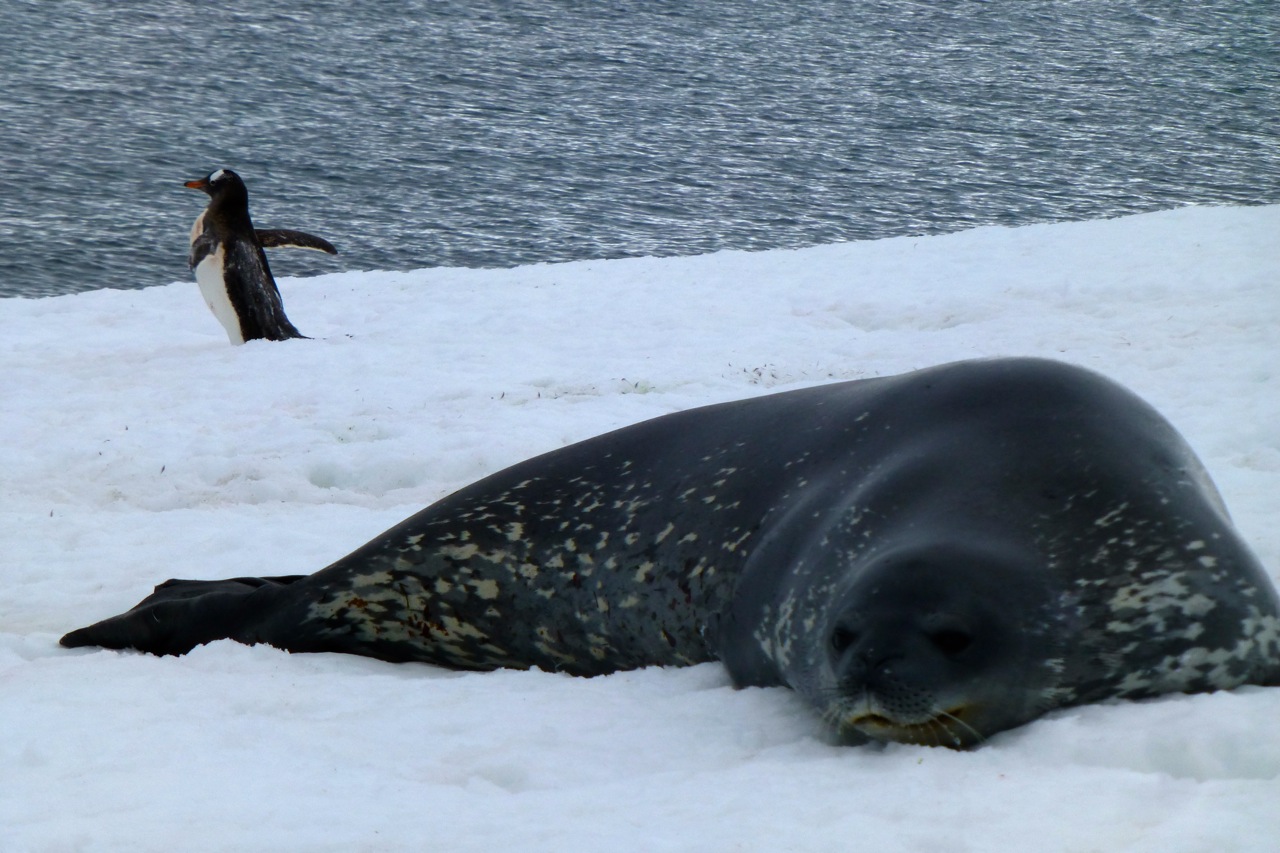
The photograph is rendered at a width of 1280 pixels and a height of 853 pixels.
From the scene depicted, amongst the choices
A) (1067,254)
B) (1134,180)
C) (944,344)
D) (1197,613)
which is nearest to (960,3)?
(1134,180)

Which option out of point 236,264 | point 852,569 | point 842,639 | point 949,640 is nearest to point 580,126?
point 236,264

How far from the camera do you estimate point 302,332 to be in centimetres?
1188

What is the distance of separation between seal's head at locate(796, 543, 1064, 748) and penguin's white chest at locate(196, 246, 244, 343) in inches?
368

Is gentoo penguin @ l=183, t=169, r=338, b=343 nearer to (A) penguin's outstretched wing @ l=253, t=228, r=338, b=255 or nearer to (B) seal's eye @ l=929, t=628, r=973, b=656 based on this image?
(A) penguin's outstretched wing @ l=253, t=228, r=338, b=255

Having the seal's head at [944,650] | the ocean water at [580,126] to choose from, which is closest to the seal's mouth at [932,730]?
the seal's head at [944,650]

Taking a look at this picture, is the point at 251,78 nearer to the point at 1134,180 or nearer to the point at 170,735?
the point at 1134,180

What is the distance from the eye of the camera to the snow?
2.55 m

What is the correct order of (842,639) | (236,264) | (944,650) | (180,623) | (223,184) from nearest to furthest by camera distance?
(944,650)
(842,639)
(180,623)
(236,264)
(223,184)

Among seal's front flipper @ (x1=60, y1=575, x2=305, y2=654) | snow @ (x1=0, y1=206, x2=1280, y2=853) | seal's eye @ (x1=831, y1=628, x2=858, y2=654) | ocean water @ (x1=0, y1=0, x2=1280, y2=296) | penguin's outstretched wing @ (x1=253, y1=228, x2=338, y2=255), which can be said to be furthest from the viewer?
ocean water @ (x1=0, y1=0, x2=1280, y2=296)

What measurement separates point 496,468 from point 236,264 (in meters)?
6.53

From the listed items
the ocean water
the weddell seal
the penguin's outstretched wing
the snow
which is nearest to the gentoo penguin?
the penguin's outstretched wing

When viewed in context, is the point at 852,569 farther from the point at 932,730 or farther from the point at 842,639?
the point at 932,730

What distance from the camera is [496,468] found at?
6590 mm

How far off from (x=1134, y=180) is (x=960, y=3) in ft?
69.3
